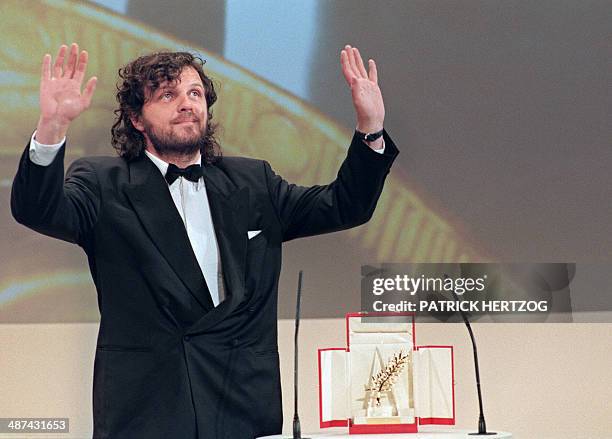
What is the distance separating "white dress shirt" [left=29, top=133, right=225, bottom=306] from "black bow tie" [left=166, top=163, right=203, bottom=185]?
0.07 ft

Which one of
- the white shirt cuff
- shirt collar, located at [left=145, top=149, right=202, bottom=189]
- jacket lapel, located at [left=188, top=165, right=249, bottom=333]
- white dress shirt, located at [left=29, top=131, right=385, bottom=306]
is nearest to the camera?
the white shirt cuff

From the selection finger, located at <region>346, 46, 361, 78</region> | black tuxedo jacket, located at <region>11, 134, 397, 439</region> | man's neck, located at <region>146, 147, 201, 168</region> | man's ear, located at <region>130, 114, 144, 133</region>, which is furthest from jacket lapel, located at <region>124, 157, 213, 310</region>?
finger, located at <region>346, 46, 361, 78</region>

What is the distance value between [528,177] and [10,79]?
6.67 feet

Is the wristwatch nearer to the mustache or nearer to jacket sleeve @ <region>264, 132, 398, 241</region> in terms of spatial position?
jacket sleeve @ <region>264, 132, 398, 241</region>

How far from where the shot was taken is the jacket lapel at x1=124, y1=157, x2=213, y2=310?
8.38 ft

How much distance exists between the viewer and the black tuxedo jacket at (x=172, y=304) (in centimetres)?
248

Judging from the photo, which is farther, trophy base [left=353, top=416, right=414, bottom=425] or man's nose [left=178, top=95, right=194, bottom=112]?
man's nose [left=178, top=95, right=194, bottom=112]

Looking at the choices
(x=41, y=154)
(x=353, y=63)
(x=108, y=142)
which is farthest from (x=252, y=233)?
(x=108, y=142)

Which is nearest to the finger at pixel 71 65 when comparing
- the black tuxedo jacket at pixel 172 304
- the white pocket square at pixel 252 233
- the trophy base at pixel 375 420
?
the black tuxedo jacket at pixel 172 304

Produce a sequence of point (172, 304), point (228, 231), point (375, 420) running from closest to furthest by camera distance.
Answer: 1. point (375, 420)
2. point (172, 304)
3. point (228, 231)

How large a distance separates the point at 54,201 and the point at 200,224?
1.57 ft

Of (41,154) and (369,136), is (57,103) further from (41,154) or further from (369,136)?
(369,136)

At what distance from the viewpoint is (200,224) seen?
269 centimetres

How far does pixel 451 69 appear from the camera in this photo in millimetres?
3734
